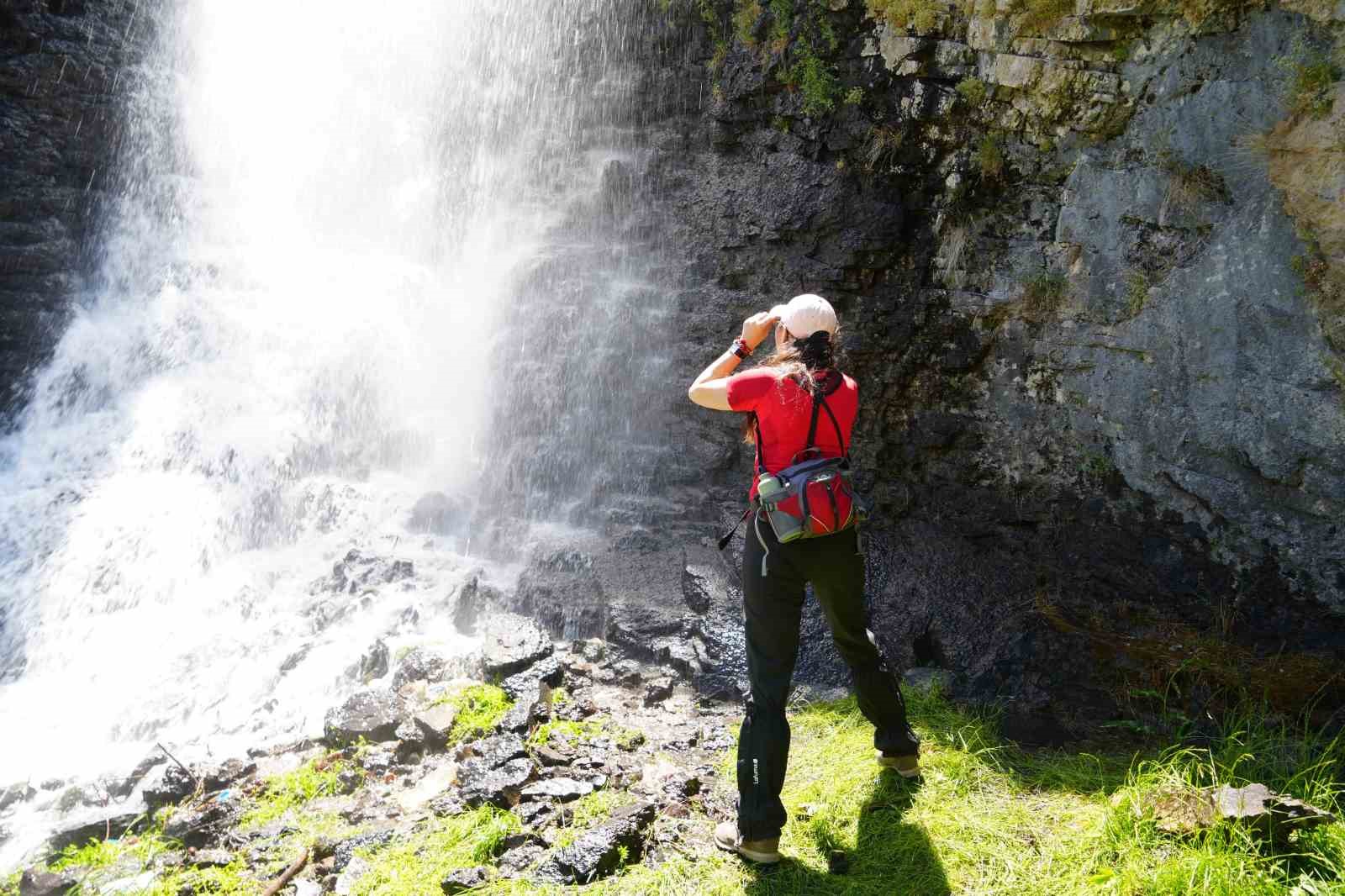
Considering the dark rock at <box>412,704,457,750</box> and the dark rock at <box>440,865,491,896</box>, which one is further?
the dark rock at <box>412,704,457,750</box>

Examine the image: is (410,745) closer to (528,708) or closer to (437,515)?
(528,708)

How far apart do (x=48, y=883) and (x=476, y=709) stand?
7.33 feet

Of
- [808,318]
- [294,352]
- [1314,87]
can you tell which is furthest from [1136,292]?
[294,352]

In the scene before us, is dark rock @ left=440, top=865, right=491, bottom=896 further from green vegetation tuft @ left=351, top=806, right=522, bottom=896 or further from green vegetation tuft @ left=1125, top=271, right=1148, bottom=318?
green vegetation tuft @ left=1125, top=271, right=1148, bottom=318

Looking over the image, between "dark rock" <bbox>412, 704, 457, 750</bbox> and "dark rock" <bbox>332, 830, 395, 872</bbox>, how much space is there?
2.78 feet

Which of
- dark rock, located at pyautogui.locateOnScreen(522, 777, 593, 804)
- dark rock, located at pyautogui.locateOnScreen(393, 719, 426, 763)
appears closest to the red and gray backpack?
dark rock, located at pyautogui.locateOnScreen(522, 777, 593, 804)

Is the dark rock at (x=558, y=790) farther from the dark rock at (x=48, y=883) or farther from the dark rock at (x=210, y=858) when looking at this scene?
the dark rock at (x=48, y=883)

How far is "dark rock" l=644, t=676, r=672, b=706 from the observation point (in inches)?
213

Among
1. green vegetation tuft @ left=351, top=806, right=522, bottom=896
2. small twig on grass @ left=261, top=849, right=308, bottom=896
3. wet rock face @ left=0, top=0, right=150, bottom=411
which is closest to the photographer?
green vegetation tuft @ left=351, top=806, right=522, bottom=896

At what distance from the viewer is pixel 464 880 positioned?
3514 millimetres

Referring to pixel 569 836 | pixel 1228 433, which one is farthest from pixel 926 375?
pixel 569 836

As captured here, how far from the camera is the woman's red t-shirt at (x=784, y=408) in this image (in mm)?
3334

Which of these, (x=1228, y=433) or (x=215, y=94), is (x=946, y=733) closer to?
(x=1228, y=433)

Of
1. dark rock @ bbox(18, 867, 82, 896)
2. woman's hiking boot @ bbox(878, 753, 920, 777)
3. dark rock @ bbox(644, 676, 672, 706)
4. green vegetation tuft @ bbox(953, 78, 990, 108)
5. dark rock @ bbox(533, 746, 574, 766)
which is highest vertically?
green vegetation tuft @ bbox(953, 78, 990, 108)
